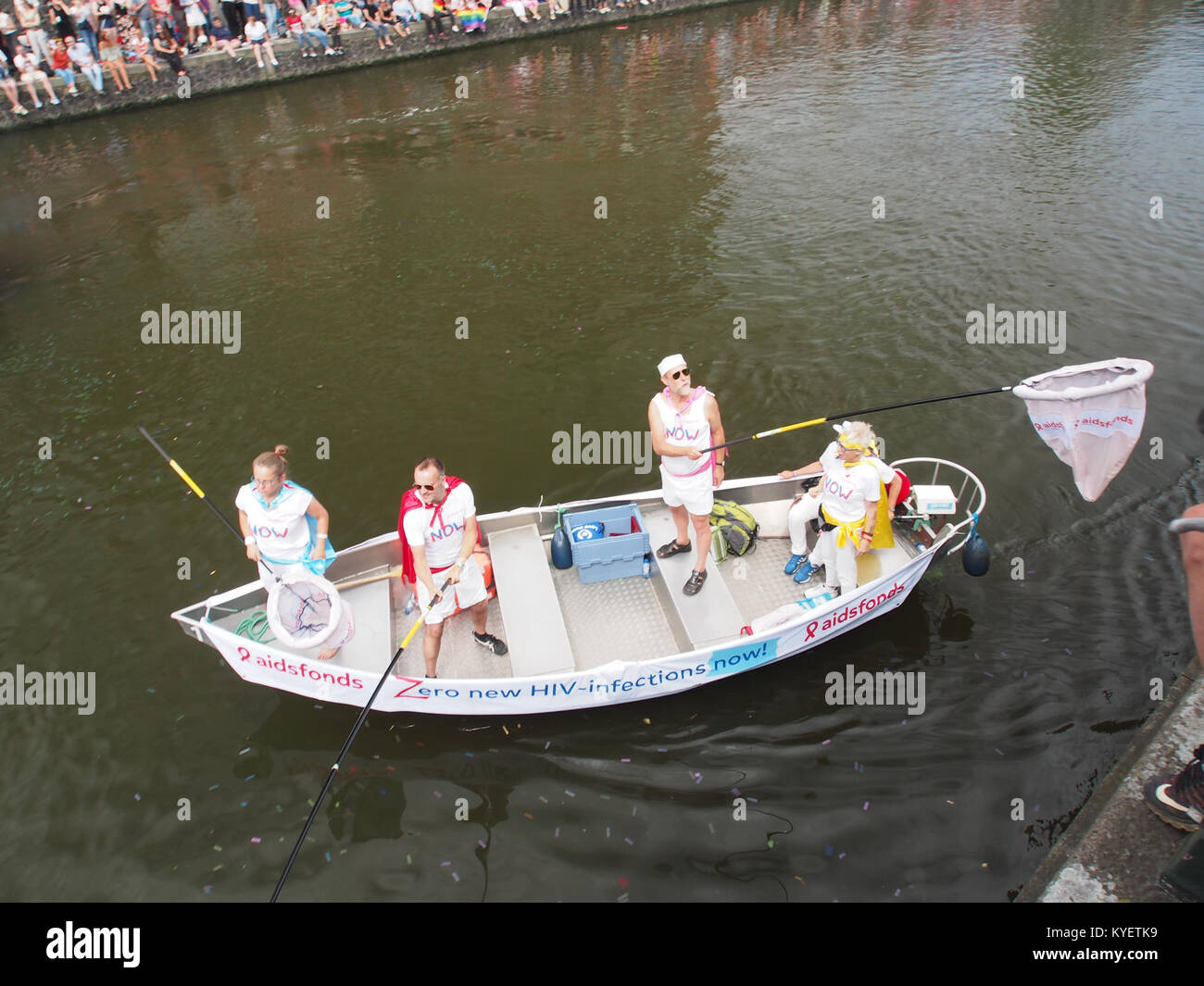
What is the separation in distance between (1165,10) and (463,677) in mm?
32332

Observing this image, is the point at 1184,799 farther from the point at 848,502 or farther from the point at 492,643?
the point at 492,643

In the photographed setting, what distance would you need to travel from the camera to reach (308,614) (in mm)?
7113

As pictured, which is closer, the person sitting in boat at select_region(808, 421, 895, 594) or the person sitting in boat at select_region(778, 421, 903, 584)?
the person sitting in boat at select_region(808, 421, 895, 594)

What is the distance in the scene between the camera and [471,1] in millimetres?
29562

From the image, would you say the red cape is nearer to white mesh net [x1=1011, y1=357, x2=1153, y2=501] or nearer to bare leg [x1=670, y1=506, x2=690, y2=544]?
bare leg [x1=670, y1=506, x2=690, y2=544]

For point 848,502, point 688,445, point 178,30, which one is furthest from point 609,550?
point 178,30

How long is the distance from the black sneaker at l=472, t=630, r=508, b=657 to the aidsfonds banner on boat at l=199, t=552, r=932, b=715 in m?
0.63

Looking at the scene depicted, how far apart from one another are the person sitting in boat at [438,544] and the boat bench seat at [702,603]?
1.88 meters

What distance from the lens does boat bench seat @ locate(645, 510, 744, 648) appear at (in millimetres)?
7328

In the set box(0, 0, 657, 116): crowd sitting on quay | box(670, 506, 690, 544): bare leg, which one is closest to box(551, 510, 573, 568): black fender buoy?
box(670, 506, 690, 544): bare leg

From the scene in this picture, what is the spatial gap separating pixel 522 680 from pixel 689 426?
2.69m

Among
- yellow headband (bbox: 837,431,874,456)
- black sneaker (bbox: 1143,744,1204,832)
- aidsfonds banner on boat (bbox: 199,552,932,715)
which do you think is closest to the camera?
black sneaker (bbox: 1143,744,1204,832)

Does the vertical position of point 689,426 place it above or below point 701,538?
above
